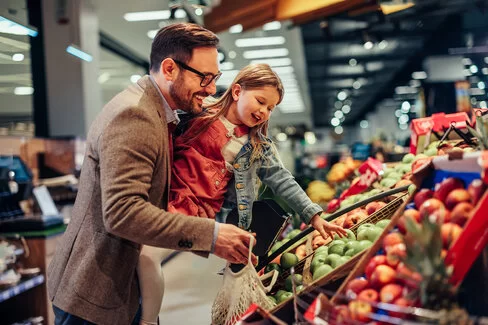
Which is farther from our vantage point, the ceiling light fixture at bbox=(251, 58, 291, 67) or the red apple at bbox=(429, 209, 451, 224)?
the ceiling light fixture at bbox=(251, 58, 291, 67)

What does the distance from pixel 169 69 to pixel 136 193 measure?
49 centimetres

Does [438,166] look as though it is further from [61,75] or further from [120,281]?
[61,75]

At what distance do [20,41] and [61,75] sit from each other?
122 cm

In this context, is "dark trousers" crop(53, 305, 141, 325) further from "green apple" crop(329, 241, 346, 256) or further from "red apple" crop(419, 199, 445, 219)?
"red apple" crop(419, 199, 445, 219)

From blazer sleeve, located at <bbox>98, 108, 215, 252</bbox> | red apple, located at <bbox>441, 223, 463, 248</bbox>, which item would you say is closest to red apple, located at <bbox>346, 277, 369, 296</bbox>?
red apple, located at <bbox>441, 223, 463, 248</bbox>

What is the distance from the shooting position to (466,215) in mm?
1272

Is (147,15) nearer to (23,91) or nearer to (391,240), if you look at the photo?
(23,91)

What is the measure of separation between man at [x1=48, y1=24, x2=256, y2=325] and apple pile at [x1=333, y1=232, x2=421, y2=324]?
442 millimetres

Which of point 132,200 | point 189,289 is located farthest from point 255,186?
point 189,289

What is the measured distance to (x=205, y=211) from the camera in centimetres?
202

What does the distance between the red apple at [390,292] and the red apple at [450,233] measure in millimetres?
159

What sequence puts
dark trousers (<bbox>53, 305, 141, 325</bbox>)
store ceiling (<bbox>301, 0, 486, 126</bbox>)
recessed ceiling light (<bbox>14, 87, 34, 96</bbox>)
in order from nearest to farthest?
dark trousers (<bbox>53, 305, 141, 325</bbox>) → recessed ceiling light (<bbox>14, 87, 34, 96</bbox>) → store ceiling (<bbox>301, 0, 486, 126</bbox>)

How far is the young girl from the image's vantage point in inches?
77.7

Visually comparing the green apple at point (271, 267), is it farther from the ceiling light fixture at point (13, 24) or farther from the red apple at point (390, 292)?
the ceiling light fixture at point (13, 24)
